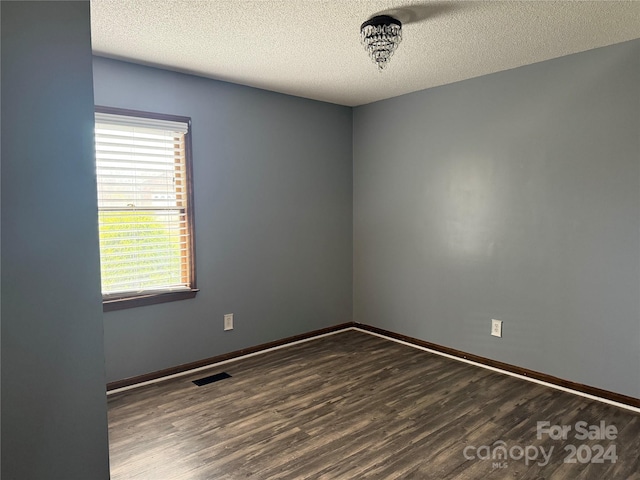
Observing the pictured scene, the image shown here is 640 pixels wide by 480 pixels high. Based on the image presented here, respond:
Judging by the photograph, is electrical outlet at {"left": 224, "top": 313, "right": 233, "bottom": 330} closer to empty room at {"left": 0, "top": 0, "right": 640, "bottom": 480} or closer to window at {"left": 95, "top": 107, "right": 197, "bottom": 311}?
empty room at {"left": 0, "top": 0, "right": 640, "bottom": 480}

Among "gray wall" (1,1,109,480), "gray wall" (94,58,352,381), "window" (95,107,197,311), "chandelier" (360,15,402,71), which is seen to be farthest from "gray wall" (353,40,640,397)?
"gray wall" (1,1,109,480)

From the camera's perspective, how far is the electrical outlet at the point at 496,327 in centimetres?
343

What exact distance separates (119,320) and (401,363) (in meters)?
2.21

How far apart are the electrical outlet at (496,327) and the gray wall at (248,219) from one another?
1.57 meters

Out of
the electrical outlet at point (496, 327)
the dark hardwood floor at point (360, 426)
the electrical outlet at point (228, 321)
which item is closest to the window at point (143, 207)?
the electrical outlet at point (228, 321)

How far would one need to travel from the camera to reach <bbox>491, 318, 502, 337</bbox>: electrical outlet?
343cm

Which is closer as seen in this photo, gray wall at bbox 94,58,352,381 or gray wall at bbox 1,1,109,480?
gray wall at bbox 1,1,109,480

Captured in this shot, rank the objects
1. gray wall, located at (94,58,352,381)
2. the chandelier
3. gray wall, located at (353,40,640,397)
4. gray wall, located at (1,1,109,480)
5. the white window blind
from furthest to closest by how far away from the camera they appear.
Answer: gray wall, located at (94,58,352,381), the white window blind, gray wall, located at (353,40,640,397), the chandelier, gray wall, located at (1,1,109,480)

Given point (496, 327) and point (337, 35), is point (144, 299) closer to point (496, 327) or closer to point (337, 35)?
point (337, 35)

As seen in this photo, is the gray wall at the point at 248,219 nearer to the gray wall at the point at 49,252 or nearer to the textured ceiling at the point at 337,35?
the textured ceiling at the point at 337,35

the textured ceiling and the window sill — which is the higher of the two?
the textured ceiling

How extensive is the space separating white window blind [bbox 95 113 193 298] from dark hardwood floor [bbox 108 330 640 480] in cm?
82

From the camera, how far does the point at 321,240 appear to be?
170 inches

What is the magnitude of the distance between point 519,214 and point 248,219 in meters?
2.18
